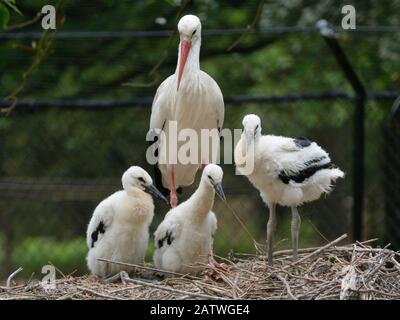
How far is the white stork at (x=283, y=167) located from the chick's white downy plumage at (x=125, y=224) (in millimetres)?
651

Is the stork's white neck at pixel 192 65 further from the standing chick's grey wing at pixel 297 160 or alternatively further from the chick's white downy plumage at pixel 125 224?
the standing chick's grey wing at pixel 297 160

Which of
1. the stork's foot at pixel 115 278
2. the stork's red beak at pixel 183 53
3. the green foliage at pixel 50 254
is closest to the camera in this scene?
the stork's foot at pixel 115 278

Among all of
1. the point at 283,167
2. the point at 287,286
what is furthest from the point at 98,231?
the point at 287,286

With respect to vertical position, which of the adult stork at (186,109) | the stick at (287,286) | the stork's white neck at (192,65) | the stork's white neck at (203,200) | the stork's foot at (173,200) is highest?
the stork's white neck at (192,65)

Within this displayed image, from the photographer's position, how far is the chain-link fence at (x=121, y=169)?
9.67 metres

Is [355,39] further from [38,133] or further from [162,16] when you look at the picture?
[38,133]

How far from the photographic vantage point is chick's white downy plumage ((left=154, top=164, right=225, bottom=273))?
6.39 metres

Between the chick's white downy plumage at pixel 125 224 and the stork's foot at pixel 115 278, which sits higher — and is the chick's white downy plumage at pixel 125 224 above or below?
above

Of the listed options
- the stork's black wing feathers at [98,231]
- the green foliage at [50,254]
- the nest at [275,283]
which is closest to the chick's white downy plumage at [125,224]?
the stork's black wing feathers at [98,231]

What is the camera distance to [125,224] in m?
6.47

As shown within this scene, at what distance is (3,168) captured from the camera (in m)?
10.6

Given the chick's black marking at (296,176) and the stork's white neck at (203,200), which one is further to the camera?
the stork's white neck at (203,200)

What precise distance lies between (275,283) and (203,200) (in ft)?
3.09

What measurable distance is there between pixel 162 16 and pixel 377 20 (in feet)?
7.21
